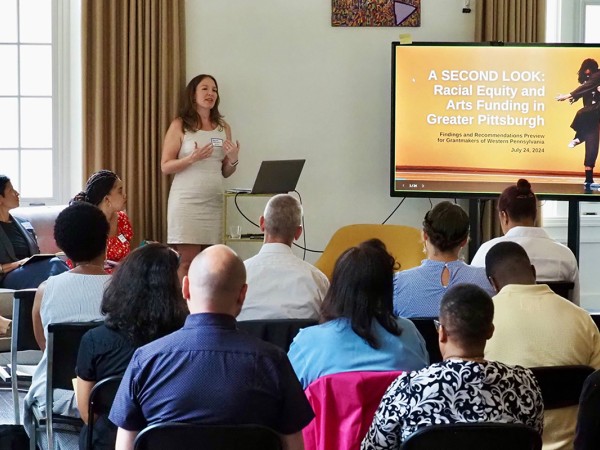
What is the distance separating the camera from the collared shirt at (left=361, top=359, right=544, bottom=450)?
2.28 metres

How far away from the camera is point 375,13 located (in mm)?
7266

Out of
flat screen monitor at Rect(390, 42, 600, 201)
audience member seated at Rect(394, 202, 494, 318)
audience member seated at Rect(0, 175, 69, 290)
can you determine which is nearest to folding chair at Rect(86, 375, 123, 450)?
audience member seated at Rect(394, 202, 494, 318)

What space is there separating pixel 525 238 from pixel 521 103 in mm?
2765

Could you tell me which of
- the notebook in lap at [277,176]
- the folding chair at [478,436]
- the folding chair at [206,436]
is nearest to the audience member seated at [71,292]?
the folding chair at [206,436]

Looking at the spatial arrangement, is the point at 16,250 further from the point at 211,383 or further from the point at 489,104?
the point at 211,383

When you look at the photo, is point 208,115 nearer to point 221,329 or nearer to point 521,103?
point 521,103

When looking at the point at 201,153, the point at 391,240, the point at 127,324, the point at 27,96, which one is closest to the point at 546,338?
the point at 127,324

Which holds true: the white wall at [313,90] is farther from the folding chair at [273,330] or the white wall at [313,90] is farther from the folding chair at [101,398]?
the folding chair at [101,398]

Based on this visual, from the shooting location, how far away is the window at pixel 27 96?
708cm

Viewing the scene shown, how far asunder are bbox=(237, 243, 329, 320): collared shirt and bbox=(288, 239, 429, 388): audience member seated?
0.80 meters

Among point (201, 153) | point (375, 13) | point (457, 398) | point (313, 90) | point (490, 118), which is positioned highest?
point (375, 13)

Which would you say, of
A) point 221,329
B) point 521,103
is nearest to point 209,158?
point 521,103

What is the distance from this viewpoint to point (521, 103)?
6.94m

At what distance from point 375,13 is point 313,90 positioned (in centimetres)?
76
